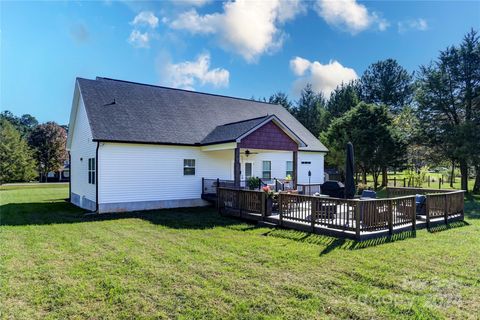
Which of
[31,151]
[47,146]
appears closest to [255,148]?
[31,151]

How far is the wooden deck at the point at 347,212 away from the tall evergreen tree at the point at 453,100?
13881 millimetres

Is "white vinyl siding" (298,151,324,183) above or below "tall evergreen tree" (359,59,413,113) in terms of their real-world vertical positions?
below

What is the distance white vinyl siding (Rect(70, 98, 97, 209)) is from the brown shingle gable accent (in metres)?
6.87

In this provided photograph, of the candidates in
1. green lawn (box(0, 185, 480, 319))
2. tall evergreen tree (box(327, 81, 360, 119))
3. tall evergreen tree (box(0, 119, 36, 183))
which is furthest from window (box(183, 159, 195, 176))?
tall evergreen tree (box(0, 119, 36, 183))

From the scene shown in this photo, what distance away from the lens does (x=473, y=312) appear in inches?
165

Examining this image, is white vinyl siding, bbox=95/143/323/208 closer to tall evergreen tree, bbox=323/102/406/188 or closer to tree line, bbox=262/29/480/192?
tall evergreen tree, bbox=323/102/406/188

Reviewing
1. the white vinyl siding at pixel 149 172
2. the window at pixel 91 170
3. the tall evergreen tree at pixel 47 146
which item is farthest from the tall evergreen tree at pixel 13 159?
the white vinyl siding at pixel 149 172

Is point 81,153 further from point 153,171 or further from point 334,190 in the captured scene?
point 334,190

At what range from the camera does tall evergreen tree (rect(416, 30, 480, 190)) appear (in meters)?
22.9

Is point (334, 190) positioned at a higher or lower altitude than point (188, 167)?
lower

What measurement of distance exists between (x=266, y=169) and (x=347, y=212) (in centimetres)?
1033

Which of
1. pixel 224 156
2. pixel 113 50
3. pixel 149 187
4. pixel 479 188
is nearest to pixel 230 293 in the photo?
pixel 149 187

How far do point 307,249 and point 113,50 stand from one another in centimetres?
1530

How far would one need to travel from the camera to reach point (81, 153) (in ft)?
54.5
